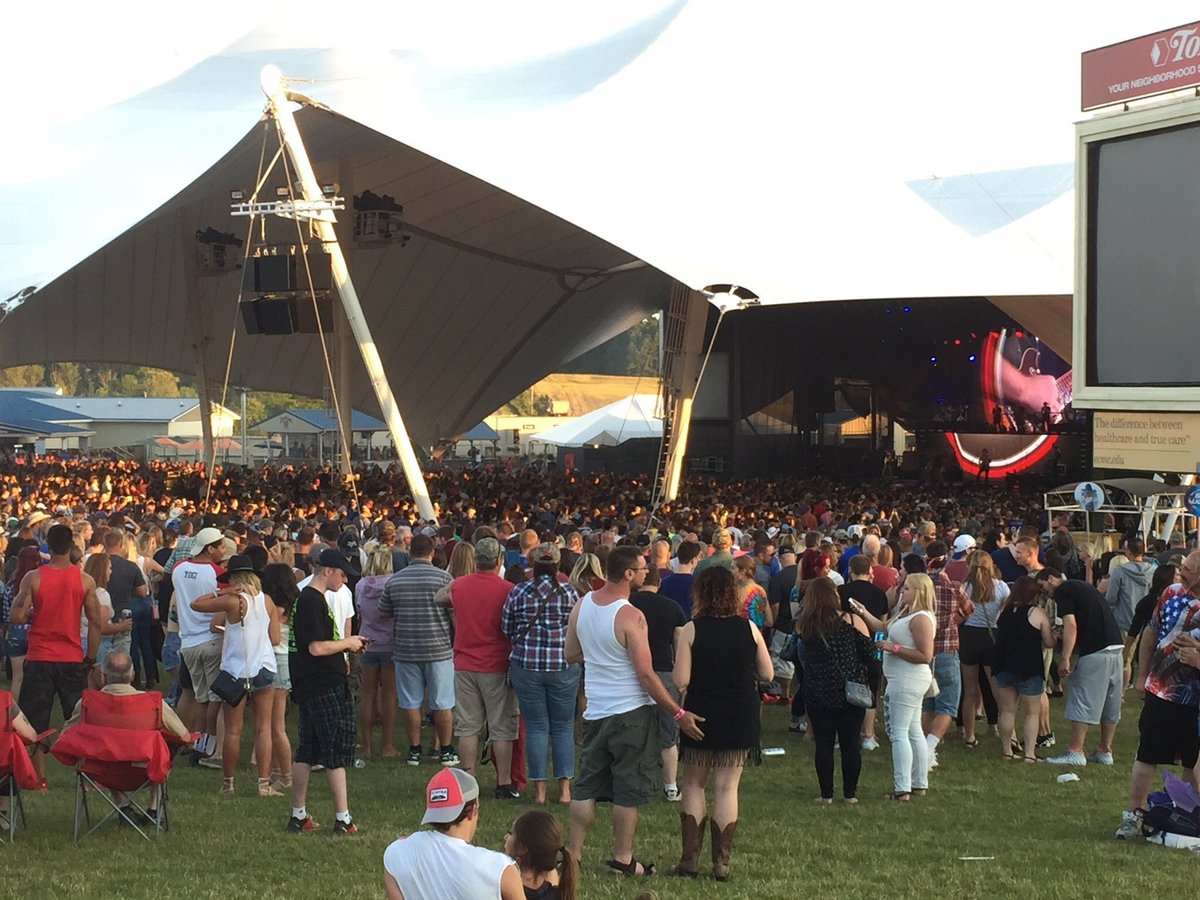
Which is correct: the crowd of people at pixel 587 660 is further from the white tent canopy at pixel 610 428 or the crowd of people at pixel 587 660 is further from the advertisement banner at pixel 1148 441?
the white tent canopy at pixel 610 428

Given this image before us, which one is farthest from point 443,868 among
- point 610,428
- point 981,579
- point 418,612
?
point 610,428

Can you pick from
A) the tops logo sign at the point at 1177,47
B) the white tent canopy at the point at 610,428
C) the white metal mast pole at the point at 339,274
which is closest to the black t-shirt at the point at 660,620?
the tops logo sign at the point at 1177,47

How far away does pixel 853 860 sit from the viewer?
673 centimetres

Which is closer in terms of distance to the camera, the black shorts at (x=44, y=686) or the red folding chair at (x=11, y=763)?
the red folding chair at (x=11, y=763)

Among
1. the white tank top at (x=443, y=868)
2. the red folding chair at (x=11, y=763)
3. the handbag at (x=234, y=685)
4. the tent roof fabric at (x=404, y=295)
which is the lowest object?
the red folding chair at (x=11, y=763)


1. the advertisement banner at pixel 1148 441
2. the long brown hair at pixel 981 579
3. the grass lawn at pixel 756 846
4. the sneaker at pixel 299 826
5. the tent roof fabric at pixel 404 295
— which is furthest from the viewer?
the tent roof fabric at pixel 404 295

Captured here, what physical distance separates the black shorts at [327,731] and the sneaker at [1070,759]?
4268mm

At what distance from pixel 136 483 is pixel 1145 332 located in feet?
70.8

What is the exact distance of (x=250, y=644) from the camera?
7.94m

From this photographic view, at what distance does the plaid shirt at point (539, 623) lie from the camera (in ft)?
25.4

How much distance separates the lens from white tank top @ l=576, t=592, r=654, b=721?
638 cm

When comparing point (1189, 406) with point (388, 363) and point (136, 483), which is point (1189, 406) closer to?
point (136, 483)

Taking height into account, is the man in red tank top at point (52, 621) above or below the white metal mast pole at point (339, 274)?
below

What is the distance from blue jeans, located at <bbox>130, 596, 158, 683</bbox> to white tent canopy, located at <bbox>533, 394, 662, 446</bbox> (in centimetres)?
3343
